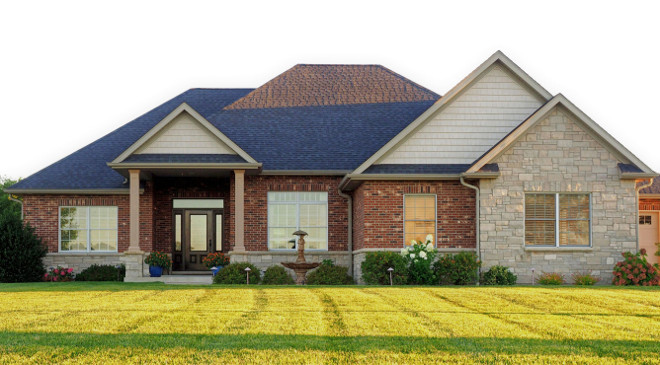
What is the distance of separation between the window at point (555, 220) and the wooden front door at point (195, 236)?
10923 millimetres

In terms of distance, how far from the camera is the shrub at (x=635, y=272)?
1967 centimetres

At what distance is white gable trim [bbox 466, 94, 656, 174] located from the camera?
20.3 metres

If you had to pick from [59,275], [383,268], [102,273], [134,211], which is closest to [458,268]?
[383,268]

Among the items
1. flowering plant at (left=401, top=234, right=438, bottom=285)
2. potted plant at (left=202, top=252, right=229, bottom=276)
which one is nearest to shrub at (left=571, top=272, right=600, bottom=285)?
flowering plant at (left=401, top=234, right=438, bottom=285)

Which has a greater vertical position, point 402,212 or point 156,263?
point 402,212

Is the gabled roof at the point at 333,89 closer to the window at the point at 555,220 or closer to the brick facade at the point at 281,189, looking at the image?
the brick facade at the point at 281,189

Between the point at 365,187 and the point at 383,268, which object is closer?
the point at 383,268

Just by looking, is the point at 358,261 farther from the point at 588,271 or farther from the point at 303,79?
the point at 303,79

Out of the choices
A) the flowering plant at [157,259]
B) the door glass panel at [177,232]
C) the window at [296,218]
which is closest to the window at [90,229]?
the door glass panel at [177,232]

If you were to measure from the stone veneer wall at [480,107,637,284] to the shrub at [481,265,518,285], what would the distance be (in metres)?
0.36

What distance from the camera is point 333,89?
28.6m

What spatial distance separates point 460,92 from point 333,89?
7931 millimetres

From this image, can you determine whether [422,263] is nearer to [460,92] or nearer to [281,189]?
[460,92]

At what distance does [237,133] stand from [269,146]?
1.46 metres
